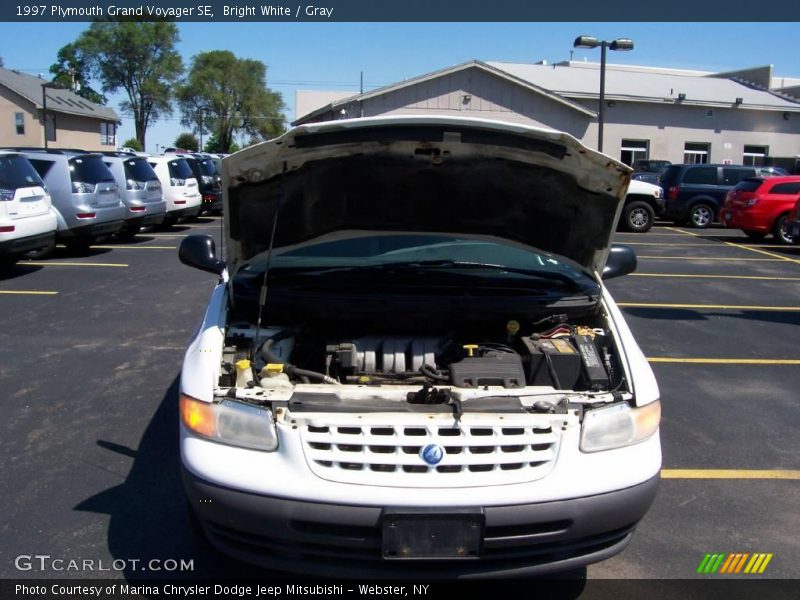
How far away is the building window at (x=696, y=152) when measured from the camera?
36281 mm

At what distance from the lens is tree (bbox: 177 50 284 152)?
6925 cm

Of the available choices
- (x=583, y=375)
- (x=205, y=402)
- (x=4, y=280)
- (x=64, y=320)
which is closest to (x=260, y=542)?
(x=205, y=402)

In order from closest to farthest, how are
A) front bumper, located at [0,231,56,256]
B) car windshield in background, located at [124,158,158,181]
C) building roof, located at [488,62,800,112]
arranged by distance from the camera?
front bumper, located at [0,231,56,256] < car windshield in background, located at [124,158,158,181] < building roof, located at [488,62,800,112]

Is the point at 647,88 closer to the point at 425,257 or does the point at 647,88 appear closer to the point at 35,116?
the point at 35,116

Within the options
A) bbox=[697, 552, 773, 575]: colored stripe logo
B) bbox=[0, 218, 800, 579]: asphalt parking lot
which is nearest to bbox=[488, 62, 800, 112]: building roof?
bbox=[0, 218, 800, 579]: asphalt parking lot

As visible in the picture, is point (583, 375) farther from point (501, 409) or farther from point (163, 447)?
point (163, 447)

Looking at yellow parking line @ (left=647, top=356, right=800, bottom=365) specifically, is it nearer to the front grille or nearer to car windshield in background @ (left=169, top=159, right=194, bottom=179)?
the front grille

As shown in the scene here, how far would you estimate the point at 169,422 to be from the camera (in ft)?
16.2

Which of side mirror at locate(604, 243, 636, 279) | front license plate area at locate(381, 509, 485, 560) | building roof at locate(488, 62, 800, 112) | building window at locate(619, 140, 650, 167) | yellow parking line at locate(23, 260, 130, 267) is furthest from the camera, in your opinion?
building window at locate(619, 140, 650, 167)

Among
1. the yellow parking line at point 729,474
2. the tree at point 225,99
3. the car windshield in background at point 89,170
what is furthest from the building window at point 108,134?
the yellow parking line at point 729,474

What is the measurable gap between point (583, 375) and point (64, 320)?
20.5 ft

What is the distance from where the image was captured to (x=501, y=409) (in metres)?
2.95

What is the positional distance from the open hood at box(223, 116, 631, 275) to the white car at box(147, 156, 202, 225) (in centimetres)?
1427

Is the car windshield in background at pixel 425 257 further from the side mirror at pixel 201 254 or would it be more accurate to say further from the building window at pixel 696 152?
the building window at pixel 696 152
